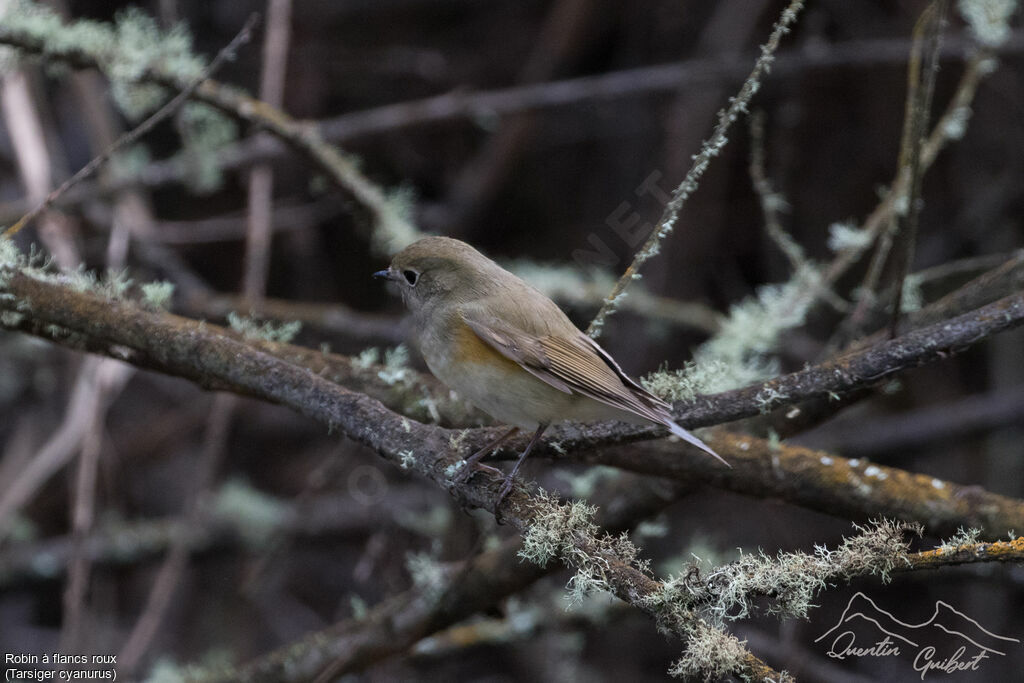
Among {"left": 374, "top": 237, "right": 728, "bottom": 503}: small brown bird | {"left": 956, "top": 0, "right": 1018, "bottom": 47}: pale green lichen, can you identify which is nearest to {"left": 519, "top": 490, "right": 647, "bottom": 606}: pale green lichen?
{"left": 374, "top": 237, "right": 728, "bottom": 503}: small brown bird

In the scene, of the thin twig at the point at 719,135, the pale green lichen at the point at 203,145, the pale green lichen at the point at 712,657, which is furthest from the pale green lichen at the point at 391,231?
the pale green lichen at the point at 712,657

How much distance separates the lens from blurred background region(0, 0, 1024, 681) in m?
3.95

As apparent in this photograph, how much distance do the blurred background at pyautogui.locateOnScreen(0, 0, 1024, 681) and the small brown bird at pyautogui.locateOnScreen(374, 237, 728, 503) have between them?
1383mm

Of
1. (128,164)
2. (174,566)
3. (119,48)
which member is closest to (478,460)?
(174,566)

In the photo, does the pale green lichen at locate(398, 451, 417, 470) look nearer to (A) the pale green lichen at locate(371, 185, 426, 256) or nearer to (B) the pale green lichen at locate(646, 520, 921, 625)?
(B) the pale green lichen at locate(646, 520, 921, 625)

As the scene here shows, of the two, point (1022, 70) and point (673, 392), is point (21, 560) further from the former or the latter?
point (1022, 70)

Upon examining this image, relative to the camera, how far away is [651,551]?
4402 millimetres

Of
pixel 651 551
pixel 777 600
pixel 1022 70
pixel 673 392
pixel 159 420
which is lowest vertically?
pixel 777 600

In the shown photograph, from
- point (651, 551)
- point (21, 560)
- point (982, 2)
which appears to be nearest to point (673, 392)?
point (982, 2)

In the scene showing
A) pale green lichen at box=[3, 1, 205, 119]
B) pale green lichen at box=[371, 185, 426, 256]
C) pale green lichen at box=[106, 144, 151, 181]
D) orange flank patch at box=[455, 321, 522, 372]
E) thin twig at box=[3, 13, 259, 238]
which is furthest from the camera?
pale green lichen at box=[106, 144, 151, 181]

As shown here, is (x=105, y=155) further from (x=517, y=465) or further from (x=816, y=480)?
(x=816, y=480)

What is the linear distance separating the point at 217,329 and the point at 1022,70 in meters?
4.57

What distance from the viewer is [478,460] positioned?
2.06 metres

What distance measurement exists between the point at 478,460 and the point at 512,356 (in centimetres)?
27
